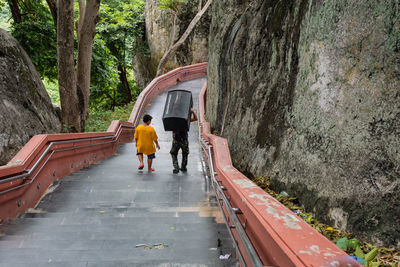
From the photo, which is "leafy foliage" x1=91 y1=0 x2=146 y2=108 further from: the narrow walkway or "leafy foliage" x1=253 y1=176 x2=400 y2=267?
"leafy foliage" x1=253 y1=176 x2=400 y2=267

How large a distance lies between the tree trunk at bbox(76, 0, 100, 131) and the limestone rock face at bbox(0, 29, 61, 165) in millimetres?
1800

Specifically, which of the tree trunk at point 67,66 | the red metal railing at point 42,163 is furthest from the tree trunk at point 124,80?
the tree trunk at point 67,66

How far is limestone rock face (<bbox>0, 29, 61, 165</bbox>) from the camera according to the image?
6.75 metres

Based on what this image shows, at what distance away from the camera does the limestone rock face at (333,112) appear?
2770mm

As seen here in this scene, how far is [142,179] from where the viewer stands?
662 cm

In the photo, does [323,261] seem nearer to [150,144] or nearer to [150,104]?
[150,144]

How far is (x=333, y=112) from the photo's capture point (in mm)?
3533

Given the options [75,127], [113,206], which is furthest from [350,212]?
[75,127]

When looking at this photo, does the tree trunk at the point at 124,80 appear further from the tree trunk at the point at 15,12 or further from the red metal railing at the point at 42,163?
the red metal railing at the point at 42,163

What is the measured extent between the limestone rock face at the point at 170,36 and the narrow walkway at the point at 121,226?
1907 cm

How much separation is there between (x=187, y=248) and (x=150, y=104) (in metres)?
15.8

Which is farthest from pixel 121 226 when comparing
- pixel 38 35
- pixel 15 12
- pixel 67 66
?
pixel 15 12

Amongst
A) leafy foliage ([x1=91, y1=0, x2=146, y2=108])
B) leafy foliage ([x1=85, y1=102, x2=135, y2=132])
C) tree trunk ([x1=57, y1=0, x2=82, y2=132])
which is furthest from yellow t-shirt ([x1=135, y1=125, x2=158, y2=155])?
leafy foliage ([x1=91, y1=0, x2=146, y2=108])

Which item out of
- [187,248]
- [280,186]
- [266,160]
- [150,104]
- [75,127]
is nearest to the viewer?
[187,248]
